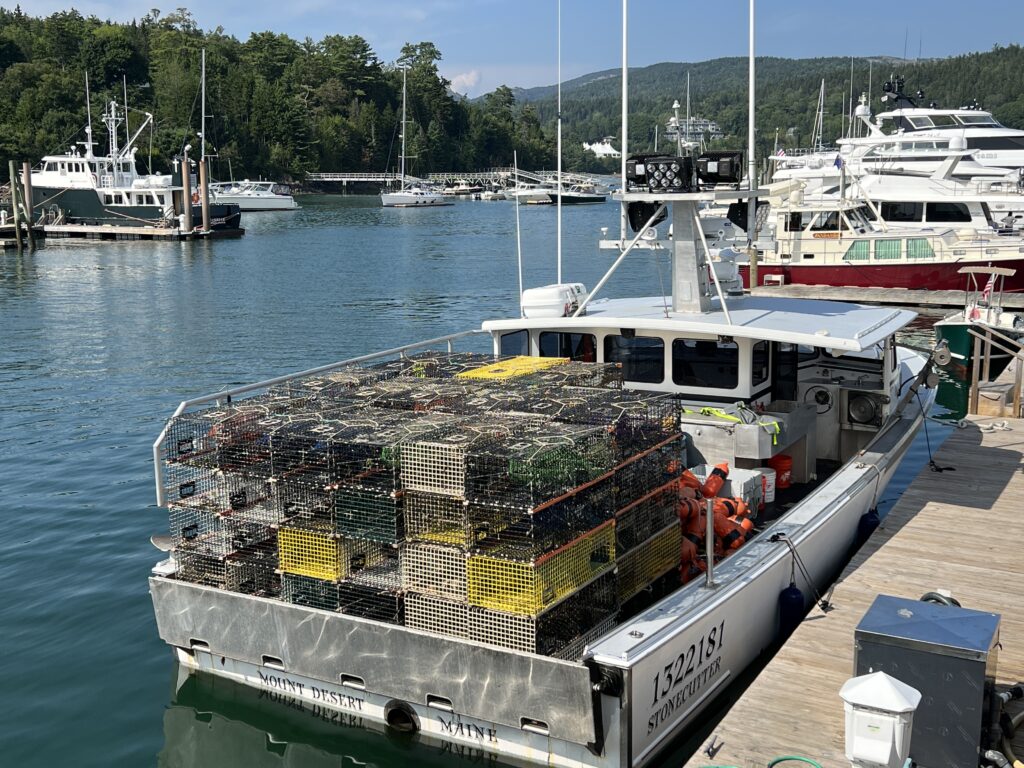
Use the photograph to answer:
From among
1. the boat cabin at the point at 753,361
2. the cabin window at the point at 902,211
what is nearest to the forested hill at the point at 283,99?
the cabin window at the point at 902,211

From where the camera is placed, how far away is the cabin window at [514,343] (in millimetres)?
11242

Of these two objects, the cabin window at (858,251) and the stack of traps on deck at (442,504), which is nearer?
the stack of traps on deck at (442,504)

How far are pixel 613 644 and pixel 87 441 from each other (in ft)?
43.1

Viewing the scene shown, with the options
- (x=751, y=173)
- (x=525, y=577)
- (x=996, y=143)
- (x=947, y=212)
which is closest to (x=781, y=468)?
(x=751, y=173)

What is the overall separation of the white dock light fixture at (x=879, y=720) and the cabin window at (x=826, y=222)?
29.4m

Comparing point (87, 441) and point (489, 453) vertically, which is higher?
point (489, 453)

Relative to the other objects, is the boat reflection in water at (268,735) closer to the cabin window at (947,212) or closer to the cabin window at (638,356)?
the cabin window at (638,356)

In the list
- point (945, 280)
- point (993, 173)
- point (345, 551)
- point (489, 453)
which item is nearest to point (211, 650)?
point (345, 551)

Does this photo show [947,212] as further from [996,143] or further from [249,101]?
[249,101]

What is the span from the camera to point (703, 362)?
10266 millimetres

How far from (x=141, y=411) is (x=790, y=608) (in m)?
14.5

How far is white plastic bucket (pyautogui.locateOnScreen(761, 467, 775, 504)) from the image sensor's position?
995 cm

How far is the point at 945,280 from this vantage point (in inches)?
1179

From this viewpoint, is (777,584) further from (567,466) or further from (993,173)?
(993,173)
